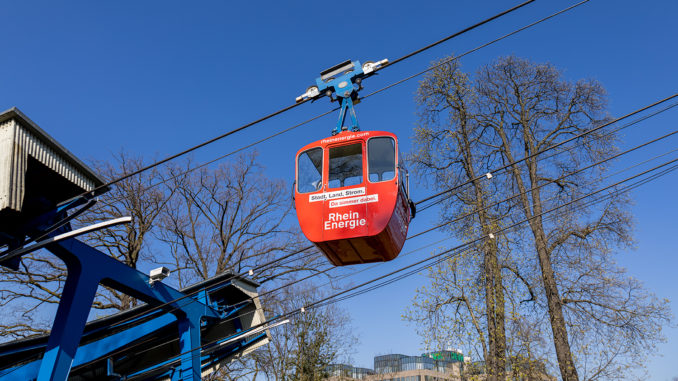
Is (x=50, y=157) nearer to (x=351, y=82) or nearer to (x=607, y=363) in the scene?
(x=351, y=82)

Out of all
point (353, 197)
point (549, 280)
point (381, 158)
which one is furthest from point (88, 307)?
point (549, 280)

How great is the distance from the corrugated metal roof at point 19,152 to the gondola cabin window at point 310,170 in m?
5.12

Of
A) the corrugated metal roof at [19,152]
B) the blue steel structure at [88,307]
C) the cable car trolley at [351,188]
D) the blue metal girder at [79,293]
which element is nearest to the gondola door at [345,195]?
the cable car trolley at [351,188]

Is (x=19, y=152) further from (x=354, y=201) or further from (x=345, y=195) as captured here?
(x=354, y=201)

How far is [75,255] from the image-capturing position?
427 inches

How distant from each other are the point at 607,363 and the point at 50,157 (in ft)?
48.5

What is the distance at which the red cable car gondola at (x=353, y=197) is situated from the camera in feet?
26.7

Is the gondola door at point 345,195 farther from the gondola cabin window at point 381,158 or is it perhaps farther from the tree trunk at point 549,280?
the tree trunk at point 549,280

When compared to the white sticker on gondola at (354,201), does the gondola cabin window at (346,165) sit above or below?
above

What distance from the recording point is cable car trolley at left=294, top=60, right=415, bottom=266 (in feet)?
26.7

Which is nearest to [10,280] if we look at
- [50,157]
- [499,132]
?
[50,157]

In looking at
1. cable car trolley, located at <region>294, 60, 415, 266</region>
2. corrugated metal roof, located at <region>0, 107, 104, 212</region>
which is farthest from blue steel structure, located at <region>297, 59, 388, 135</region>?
corrugated metal roof, located at <region>0, 107, 104, 212</region>

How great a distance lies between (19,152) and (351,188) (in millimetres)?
6279

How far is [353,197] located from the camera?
8.34 meters
